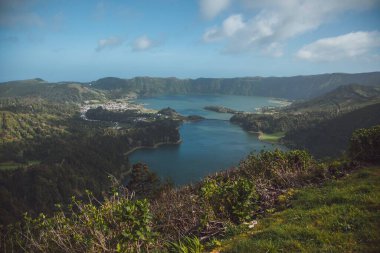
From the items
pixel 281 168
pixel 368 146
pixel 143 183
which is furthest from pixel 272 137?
pixel 281 168

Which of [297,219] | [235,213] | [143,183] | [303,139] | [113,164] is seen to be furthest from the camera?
[303,139]

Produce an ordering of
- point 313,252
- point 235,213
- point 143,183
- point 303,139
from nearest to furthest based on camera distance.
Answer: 1. point 313,252
2. point 235,213
3. point 143,183
4. point 303,139

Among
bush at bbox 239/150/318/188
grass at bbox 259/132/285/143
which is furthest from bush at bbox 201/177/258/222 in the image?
grass at bbox 259/132/285/143

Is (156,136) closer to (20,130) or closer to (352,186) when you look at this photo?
(20,130)

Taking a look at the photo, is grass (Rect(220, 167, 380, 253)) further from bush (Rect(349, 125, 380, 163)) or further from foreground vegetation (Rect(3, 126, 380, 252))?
bush (Rect(349, 125, 380, 163))

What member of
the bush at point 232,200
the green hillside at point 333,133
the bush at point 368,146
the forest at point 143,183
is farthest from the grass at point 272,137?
the bush at point 232,200

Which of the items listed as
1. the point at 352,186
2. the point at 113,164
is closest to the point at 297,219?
the point at 352,186
